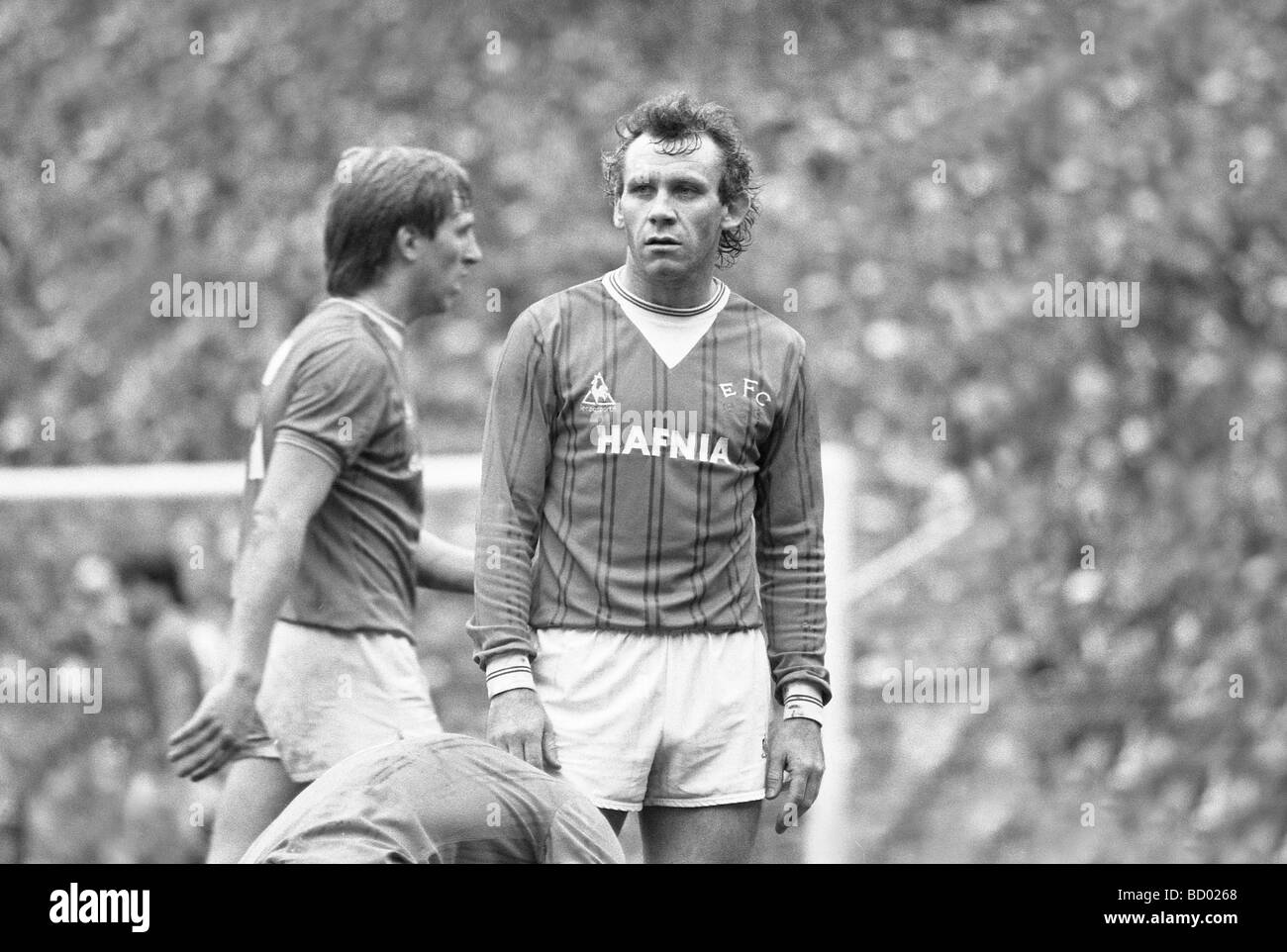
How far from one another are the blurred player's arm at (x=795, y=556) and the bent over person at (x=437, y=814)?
0.70 metres

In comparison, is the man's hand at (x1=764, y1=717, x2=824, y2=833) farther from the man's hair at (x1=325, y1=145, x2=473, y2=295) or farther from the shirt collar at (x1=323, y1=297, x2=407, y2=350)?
the man's hair at (x1=325, y1=145, x2=473, y2=295)

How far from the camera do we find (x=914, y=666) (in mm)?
5523

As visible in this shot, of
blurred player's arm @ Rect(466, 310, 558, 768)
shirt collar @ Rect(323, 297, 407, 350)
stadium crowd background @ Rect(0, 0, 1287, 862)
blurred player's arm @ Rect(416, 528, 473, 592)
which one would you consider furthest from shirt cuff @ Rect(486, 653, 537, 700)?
stadium crowd background @ Rect(0, 0, 1287, 862)

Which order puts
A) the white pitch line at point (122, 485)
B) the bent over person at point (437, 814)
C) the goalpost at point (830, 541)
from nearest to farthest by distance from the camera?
the bent over person at point (437, 814)
the goalpost at point (830, 541)
the white pitch line at point (122, 485)

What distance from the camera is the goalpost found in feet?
15.4

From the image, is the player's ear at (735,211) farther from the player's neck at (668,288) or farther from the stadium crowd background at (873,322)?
the stadium crowd background at (873,322)

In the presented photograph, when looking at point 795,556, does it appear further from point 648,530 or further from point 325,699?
point 325,699

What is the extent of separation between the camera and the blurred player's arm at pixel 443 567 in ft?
11.0

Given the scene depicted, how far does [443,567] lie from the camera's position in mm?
3352

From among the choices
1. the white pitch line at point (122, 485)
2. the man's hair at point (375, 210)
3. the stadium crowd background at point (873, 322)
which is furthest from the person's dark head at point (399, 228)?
the white pitch line at point (122, 485)

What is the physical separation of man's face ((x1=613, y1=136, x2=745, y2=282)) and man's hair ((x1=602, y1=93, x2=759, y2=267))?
0.01 metres

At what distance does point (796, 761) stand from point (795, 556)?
311mm
